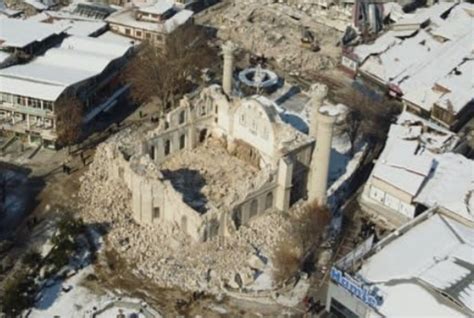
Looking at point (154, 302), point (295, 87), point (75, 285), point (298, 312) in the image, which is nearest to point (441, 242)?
point (298, 312)

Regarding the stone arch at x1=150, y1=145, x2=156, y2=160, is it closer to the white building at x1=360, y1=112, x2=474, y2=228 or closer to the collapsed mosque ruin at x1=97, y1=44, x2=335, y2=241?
the collapsed mosque ruin at x1=97, y1=44, x2=335, y2=241

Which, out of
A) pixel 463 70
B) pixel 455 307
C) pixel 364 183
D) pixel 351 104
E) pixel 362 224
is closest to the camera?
pixel 455 307

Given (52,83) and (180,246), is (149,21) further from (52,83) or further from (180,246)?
(180,246)

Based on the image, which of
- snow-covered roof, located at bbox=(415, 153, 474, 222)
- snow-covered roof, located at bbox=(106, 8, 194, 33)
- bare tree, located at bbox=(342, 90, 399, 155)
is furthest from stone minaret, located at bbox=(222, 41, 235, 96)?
snow-covered roof, located at bbox=(415, 153, 474, 222)

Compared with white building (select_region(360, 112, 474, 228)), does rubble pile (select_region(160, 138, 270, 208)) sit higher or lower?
lower

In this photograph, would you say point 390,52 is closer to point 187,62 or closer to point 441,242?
point 187,62

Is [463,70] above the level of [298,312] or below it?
above

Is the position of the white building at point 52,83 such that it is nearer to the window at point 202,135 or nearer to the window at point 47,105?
the window at point 47,105

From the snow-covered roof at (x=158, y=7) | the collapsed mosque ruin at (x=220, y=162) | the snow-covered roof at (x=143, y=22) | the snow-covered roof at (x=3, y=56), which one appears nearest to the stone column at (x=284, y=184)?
the collapsed mosque ruin at (x=220, y=162)
